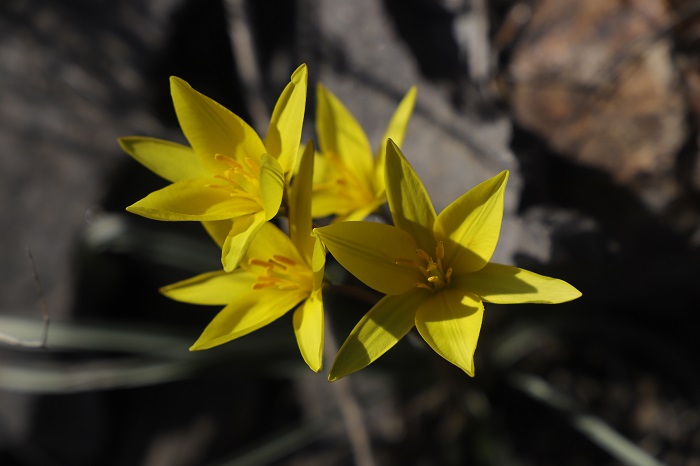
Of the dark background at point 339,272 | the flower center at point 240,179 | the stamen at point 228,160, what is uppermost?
the stamen at point 228,160

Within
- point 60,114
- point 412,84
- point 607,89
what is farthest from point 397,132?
point 60,114

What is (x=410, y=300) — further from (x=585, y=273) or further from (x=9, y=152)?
(x=9, y=152)

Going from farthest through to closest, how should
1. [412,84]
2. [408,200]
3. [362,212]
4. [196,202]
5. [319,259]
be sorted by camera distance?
[412,84]
[362,212]
[196,202]
[408,200]
[319,259]

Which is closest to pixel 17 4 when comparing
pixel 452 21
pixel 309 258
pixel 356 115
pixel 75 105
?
pixel 75 105

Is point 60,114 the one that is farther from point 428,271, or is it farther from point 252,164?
point 428,271

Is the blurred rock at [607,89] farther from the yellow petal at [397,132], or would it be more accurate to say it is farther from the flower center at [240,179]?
the flower center at [240,179]

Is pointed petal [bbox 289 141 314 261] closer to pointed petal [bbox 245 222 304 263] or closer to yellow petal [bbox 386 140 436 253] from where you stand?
pointed petal [bbox 245 222 304 263]

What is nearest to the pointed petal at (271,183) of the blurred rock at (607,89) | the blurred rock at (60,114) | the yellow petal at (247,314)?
the yellow petal at (247,314)
